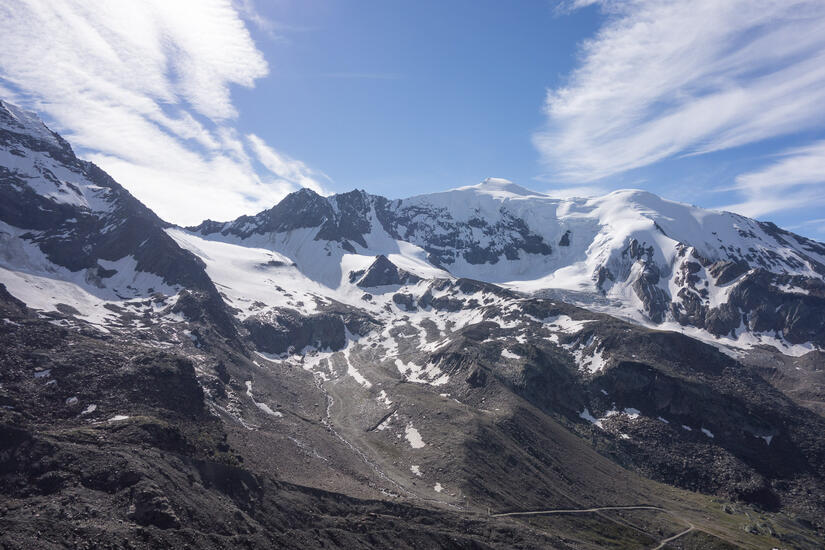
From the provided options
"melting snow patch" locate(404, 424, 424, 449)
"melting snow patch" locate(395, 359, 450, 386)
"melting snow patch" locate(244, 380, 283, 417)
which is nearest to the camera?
"melting snow patch" locate(404, 424, 424, 449)

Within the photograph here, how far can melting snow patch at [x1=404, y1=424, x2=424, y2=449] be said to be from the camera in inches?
5021

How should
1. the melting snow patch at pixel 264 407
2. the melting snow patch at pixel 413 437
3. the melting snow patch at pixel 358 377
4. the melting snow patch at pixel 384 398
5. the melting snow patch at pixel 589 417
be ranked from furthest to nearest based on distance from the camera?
the melting snow patch at pixel 358 377
the melting snow patch at pixel 589 417
the melting snow patch at pixel 384 398
the melting snow patch at pixel 264 407
the melting snow patch at pixel 413 437

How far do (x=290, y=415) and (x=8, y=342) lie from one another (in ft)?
211

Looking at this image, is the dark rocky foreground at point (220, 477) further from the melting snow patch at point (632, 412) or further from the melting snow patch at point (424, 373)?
the melting snow patch at point (632, 412)

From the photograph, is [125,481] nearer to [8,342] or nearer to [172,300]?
[8,342]

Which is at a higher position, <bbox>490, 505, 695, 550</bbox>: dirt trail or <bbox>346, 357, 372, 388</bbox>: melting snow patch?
<bbox>346, 357, 372, 388</bbox>: melting snow patch

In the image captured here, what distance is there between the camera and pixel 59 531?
5397cm

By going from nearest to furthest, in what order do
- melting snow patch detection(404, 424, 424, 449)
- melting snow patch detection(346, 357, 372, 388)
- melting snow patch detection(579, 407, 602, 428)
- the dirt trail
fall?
1. the dirt trail
2. melting snow patch detection(404, 424, 424, 449)
3. melting snow patch detection(579, 407, 602, 428)
4. melting snow patch detection(346, 357, 372, 388)

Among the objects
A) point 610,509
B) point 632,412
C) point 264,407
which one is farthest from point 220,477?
point 632,412

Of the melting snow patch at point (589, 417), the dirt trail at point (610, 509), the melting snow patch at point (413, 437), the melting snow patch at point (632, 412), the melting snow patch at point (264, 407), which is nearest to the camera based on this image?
the dirt trail at point (610, 509)

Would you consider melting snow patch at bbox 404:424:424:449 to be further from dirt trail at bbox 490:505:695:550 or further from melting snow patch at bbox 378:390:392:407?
dirt trail at bbox 490:505:695:550

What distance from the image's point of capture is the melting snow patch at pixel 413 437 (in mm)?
127531

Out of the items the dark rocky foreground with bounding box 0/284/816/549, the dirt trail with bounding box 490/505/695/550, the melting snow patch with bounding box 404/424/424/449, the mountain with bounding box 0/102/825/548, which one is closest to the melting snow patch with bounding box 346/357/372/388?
the mountain with bounding box 0/102/825/548

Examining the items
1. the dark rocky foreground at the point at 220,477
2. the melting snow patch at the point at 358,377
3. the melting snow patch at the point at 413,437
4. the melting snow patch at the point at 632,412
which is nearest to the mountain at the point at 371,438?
the dark rocky foreground at the point at 220,477
